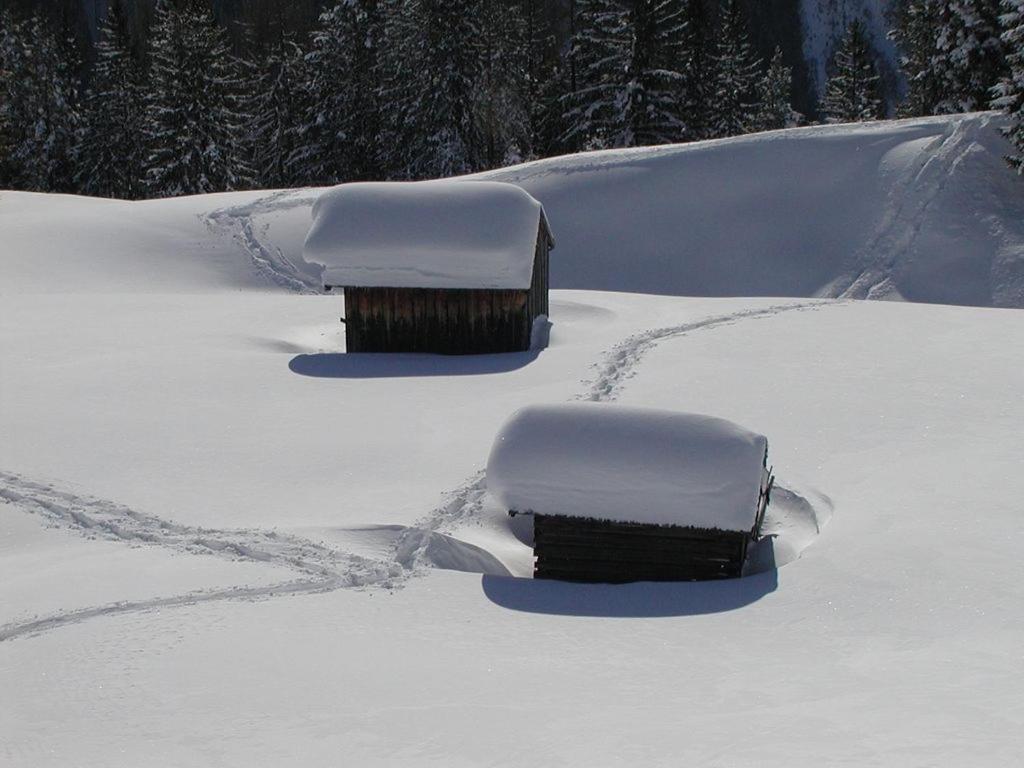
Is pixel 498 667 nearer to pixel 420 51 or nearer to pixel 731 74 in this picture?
pixel 420 51

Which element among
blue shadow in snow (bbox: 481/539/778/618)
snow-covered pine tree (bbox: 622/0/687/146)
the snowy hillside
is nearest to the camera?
blue shadow in snow (bbox: 481/539/778/618)

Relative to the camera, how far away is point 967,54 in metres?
36.5

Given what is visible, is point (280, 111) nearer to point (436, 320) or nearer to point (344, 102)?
point (344, 102)

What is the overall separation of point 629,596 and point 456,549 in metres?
1.94

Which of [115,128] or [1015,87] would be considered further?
[115,128]

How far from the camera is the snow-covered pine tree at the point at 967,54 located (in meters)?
35.7

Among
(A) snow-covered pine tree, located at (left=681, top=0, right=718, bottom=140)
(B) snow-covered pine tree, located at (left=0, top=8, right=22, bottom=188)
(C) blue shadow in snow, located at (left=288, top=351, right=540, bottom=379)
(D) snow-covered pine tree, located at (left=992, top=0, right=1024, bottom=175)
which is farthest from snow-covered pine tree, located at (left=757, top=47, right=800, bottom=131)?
(C) blue shadow in snow, located at (left=288, top=351, right=540, bottom=379)

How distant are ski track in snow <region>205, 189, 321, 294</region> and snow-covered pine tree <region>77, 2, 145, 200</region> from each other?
71.0ft

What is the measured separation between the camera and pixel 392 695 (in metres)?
7.81

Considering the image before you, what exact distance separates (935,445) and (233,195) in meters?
26.2

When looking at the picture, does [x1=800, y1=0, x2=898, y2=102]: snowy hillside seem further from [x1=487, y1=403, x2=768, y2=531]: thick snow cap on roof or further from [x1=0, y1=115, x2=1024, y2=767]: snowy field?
[x1=487, y1=403, x2=768, y2=531]: thick snow cap on roof

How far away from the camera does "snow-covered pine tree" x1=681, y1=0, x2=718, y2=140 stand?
47594 millimetres

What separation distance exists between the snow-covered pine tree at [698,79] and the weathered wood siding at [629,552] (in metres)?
38.0

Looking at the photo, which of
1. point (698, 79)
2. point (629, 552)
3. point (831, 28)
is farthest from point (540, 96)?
point (831, 28)
